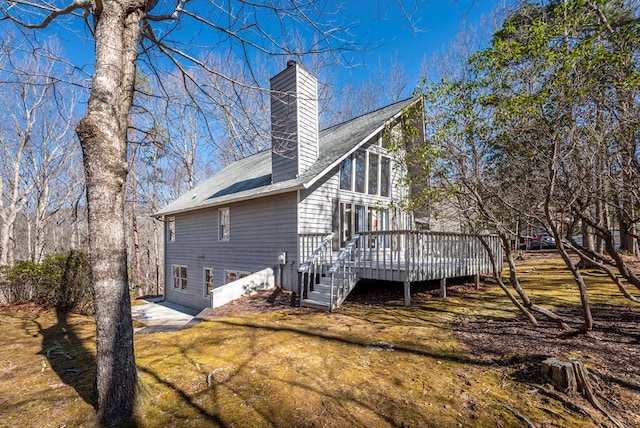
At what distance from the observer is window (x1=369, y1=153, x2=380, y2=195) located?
36.1 ft

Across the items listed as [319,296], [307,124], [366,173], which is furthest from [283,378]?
[366,173]

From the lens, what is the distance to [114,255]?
8.51ft

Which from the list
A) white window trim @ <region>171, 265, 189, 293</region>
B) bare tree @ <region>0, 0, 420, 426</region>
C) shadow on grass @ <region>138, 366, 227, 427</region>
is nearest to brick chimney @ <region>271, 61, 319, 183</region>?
bare tree @ <region>0, 0, 420, 426</region>

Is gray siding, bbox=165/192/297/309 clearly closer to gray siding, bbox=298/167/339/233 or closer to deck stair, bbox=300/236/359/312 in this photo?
gray siding, bbox=298/167/339/233

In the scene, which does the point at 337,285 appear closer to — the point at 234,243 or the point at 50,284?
the point at 234,243

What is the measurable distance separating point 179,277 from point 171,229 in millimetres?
2562

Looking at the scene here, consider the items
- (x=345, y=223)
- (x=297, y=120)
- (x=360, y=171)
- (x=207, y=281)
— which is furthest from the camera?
(x=207, y=281)

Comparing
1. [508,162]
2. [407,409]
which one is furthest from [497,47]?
[407,409]

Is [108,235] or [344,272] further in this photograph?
[344,272]

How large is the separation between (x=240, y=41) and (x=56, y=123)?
17464 mm

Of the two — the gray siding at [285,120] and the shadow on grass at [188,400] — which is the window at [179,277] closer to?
the gray siding at [285,120]

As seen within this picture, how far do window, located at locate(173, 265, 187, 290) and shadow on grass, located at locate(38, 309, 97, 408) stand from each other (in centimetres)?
873

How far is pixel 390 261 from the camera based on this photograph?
726 centimetres

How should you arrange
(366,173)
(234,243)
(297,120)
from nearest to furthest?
Result: (297,120), (366,173), (234,243)
